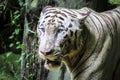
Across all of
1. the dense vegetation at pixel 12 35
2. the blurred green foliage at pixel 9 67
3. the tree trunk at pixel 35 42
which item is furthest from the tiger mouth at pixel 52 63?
the blurred green foliage at pixel 9 67

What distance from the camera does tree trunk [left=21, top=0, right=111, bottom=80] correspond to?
465 centimetres

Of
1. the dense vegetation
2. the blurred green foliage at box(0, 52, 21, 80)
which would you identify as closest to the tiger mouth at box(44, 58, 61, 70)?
the dense vegetation

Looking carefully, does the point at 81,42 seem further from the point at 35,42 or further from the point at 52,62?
the point at 35,42

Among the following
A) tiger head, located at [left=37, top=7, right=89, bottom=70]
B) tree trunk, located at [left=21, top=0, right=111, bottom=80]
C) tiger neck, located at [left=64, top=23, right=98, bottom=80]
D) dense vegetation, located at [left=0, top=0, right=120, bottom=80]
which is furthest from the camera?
dense vegetation, located at [left=0, top=0, right=120, bottom=80]

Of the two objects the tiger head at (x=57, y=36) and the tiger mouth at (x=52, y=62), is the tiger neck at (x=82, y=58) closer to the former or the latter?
the tiger head at (x=57, y=36)

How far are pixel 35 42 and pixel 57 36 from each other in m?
1.62

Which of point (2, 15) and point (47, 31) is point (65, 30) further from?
point (2, 15)

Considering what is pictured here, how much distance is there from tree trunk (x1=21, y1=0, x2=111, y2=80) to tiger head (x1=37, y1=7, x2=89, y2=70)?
41.2 inches

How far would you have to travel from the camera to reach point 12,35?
6395mm

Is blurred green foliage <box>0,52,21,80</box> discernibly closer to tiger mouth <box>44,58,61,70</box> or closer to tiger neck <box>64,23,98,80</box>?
tiger neck <box>64,23,98,80</box>

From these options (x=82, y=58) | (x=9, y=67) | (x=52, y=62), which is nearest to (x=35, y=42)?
(x=82, y=58)

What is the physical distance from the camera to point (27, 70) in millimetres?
5125

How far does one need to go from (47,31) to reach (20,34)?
310 cm

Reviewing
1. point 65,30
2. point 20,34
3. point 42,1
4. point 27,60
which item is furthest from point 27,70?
point 65,30
